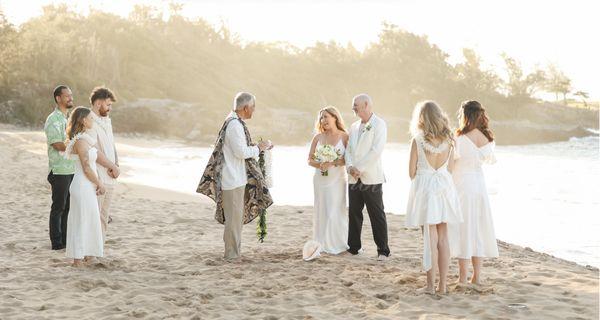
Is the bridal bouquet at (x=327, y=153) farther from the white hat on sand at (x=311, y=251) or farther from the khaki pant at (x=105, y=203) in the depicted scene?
the khaki pant at (x=105, y=203)

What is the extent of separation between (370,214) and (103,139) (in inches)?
122

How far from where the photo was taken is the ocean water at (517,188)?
10.4 meters

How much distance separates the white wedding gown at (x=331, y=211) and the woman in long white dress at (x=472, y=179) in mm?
1926

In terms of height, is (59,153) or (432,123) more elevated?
(432,123)

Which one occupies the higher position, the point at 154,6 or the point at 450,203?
the point at 154,6

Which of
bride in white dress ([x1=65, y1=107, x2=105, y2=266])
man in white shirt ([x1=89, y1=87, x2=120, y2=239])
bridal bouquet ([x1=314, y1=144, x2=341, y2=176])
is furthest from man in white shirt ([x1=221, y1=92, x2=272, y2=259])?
bride in white dress ([x1=65, y1=107, x2=105, y2=266])

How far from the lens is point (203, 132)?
34.4 meters

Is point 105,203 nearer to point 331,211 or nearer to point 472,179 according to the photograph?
point 331,211

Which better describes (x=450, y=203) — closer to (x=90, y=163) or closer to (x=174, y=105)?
(x=90, y=163)

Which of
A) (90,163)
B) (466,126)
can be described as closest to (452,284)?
(466,126)

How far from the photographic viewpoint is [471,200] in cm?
589

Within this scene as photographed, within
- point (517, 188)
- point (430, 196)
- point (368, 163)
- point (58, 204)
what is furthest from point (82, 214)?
point (517, 188)

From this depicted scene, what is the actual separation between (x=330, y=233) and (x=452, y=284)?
1857 millimetres

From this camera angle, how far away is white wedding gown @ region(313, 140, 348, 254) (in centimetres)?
760
